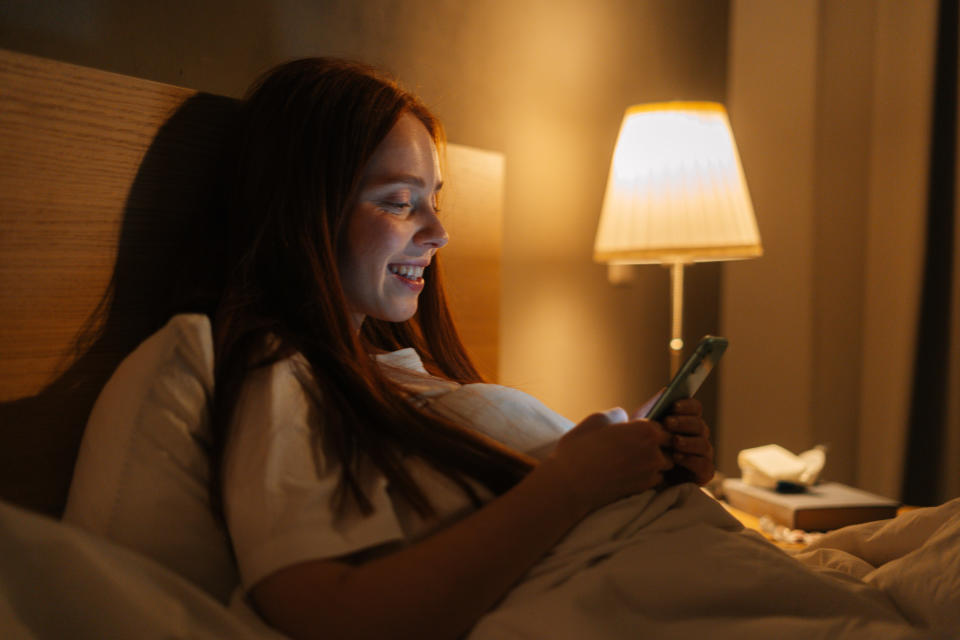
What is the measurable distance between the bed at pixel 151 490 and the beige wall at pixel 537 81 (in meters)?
0.19

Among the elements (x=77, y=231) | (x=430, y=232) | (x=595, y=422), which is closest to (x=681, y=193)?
(x=430, y=232)

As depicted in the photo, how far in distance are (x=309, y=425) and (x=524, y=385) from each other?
41.0 inches

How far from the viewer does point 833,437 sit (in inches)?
82.8

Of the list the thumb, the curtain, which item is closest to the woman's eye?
the thumb

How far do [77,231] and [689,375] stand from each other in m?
0.72

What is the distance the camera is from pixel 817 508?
1377 millimetres

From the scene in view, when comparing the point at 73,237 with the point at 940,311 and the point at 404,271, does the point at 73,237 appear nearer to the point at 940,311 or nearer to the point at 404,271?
the point at 404,271

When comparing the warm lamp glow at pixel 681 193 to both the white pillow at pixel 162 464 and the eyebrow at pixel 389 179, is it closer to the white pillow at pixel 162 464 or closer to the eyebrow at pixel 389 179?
the eyebrow at pixel 389 179

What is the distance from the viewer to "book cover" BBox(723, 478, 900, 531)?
1376mm

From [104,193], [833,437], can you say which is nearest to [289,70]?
[104,193]

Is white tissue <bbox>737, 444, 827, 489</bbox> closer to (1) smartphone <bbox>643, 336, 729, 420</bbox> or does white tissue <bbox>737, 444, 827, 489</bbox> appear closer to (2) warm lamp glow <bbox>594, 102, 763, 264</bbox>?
(2) warm lamp glow <bbox>594, 102, 763, 264</bbox>

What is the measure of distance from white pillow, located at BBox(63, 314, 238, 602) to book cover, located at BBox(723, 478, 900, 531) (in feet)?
3.43

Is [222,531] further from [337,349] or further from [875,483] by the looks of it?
[875,483]

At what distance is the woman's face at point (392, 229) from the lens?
939 mm
